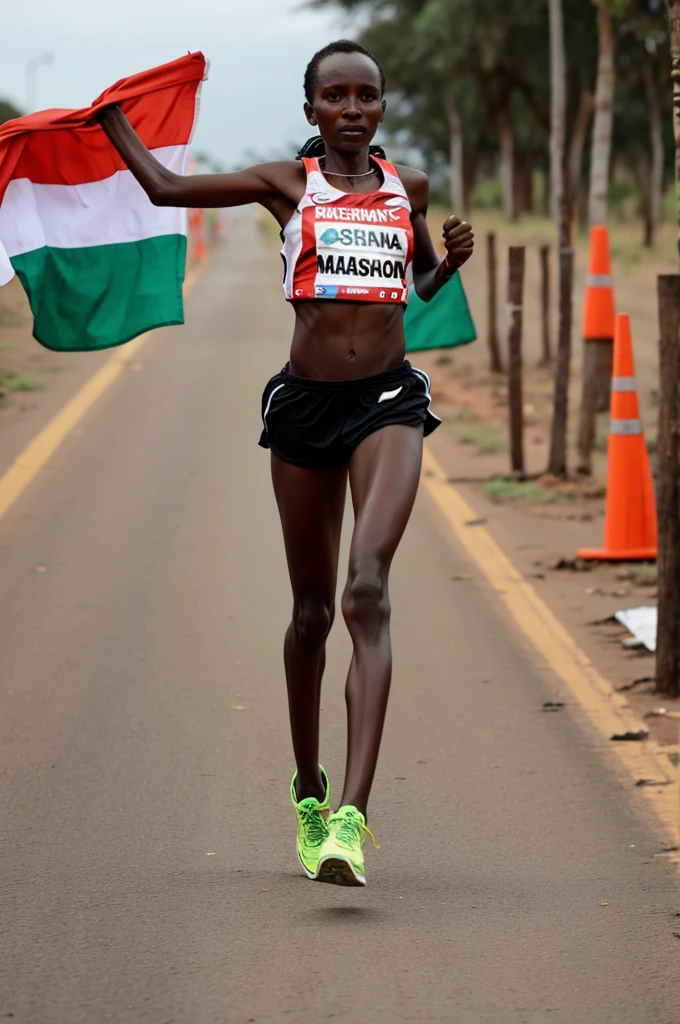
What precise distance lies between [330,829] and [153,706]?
257 cm

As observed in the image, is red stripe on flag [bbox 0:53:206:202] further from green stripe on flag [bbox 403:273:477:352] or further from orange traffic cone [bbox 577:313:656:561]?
orange traffic cone [bbox 577:313:656:561]

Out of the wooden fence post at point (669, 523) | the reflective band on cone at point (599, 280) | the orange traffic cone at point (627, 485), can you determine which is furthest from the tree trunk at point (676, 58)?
the reflective band on cone at point (599, 280)

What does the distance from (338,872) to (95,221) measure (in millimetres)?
3009

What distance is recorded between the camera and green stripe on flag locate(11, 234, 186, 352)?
659 centimetres

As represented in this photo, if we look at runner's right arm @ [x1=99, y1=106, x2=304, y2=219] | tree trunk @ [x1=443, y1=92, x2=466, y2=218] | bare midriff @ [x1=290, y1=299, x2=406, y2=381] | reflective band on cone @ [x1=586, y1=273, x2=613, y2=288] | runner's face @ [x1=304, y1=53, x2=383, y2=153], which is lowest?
tree trunk @ [x1=443, y1=92, x2=466, y2=218]

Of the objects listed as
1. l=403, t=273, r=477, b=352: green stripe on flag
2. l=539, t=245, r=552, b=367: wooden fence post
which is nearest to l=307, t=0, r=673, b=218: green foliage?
l=539, t=245, r=552, b=367: wooden fence post

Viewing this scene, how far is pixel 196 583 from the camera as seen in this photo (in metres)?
9.41

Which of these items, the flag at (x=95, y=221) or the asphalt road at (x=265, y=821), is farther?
the flag at (x=95, y=221)

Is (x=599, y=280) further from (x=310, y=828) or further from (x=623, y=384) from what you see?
(x=310, y=828)

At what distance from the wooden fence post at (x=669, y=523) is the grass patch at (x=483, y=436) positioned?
7.38 m

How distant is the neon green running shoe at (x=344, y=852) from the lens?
14.7 ft

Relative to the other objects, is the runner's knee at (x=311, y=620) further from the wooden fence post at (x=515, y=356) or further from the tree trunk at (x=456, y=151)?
the tree trunk at (x=456, y=151)

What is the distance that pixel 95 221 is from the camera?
657cm

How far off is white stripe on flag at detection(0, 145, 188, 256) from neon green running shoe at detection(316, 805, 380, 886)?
9.10ft
